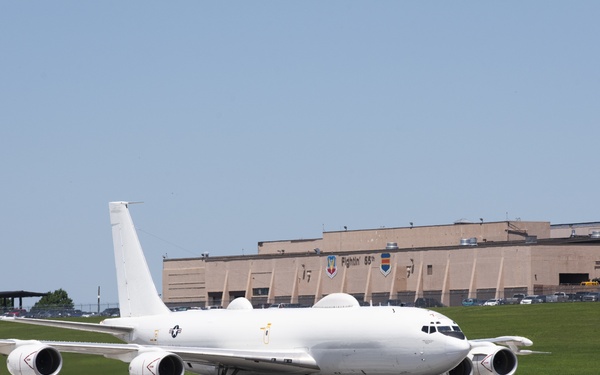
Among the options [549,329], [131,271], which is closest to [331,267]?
[549,329]

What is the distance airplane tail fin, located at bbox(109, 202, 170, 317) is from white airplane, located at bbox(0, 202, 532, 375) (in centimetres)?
5

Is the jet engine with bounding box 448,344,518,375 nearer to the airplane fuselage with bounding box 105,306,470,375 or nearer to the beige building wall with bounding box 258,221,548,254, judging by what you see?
the airplane fuselage with bounding box 105,306,470,375

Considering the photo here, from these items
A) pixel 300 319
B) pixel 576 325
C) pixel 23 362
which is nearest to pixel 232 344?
pixel 300 319

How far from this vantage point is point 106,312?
15638cm

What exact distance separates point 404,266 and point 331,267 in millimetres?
9988

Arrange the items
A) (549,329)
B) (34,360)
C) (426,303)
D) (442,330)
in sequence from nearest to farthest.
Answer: (442,330) → (34,360) → (549,329) → (426,303)

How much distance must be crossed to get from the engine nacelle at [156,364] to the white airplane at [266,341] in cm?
4

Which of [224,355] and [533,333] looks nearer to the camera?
[224,355]

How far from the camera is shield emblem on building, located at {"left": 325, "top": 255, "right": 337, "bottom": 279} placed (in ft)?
479

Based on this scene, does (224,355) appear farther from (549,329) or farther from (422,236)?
(422,236)

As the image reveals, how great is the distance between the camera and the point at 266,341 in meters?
49.7

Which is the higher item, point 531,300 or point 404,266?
point 404,266

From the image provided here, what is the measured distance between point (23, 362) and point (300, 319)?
10.8 m

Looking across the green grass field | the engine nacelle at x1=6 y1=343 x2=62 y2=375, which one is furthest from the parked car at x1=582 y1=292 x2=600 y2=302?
the engine nacelle at x1=6 y1=343 x2=62 y2=375
